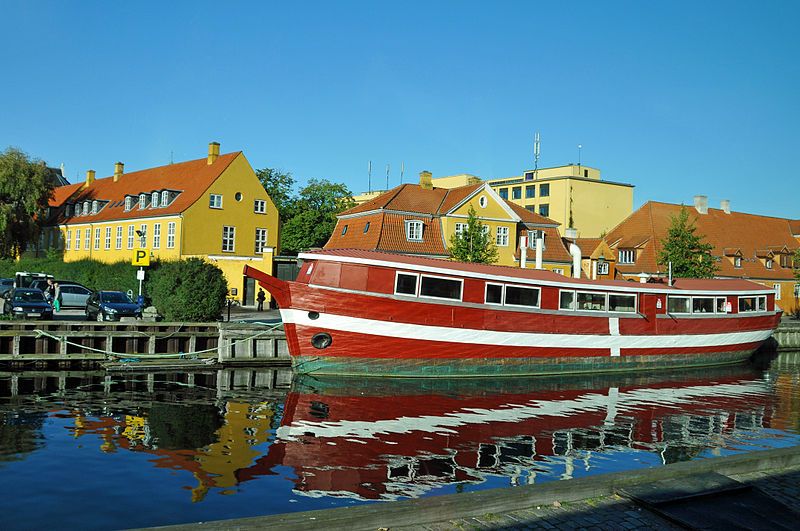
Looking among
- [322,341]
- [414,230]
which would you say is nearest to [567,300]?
[322,341]

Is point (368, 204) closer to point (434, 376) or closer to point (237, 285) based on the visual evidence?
point (237, 285)

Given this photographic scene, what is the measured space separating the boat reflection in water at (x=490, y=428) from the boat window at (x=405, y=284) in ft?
10.2

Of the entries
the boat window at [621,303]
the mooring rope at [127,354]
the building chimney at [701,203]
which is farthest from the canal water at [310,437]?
the building chimney at [701,203]

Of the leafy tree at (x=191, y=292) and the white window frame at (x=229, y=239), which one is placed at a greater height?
the white window frame at (x=229, y=239)

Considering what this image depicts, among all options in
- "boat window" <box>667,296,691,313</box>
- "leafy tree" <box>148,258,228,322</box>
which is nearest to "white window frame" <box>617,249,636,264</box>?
"boat window" <box>667,296,691,313</box>

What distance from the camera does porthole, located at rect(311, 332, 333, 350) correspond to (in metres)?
24.5

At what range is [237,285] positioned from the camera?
48844 millimetres

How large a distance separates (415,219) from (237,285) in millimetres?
13000

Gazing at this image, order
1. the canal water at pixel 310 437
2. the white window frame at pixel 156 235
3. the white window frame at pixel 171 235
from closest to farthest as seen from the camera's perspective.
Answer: the canal water at pixel 310 437, the white window frame at pixel 171 235, the white window frame at pixel 156 235

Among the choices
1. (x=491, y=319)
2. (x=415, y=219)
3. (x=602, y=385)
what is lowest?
(x=602, y=385)

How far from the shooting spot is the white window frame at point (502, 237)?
52.4 m

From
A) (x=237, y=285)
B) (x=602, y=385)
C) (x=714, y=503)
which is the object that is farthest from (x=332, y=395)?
(x=237, y=285)

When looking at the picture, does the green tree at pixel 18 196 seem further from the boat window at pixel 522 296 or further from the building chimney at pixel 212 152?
the boat window at pixel 522 296

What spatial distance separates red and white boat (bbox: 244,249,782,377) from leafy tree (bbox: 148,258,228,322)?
5.31 m
